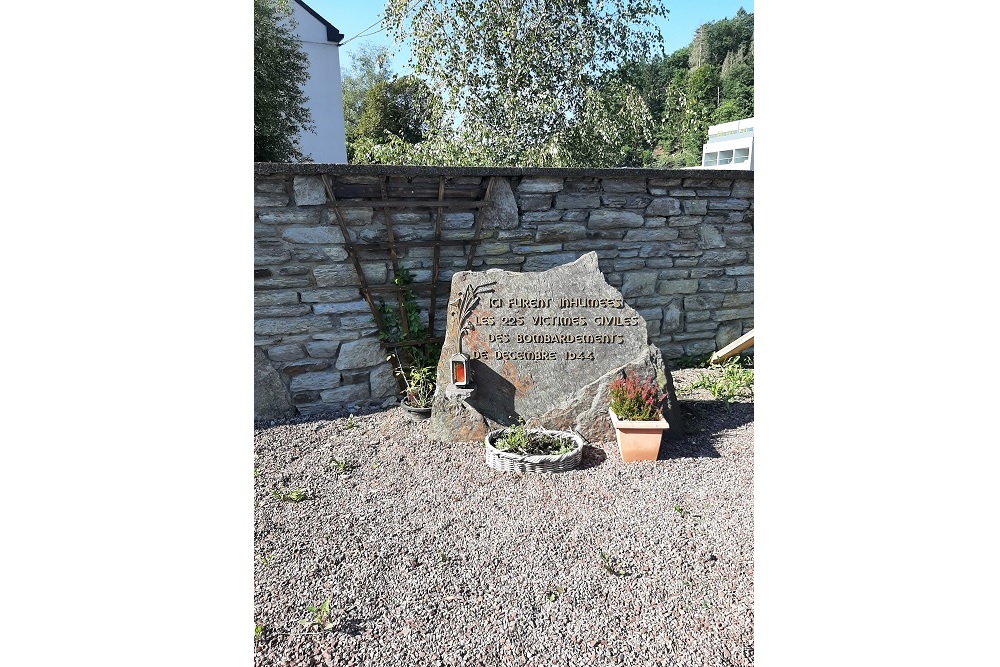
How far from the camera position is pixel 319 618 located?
220 cm

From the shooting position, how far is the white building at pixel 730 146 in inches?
496

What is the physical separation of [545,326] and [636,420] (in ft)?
2.75

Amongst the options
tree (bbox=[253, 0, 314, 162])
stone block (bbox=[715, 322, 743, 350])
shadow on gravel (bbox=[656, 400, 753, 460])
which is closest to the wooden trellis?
shadow on gravel (bbox=[656, 400, 753, 460])

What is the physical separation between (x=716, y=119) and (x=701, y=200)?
17115 mm

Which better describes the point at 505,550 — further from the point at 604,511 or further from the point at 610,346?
the point at 610,346

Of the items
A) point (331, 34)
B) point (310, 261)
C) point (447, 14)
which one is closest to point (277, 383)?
point (310, 261)

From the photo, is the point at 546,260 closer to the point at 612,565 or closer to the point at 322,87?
the point at 612,565

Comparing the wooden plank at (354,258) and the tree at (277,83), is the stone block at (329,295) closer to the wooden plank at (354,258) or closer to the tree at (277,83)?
the wooden plank at (354,258)

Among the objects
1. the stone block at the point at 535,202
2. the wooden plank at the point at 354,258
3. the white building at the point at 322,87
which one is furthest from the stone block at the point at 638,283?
the white building at the point at 322,87

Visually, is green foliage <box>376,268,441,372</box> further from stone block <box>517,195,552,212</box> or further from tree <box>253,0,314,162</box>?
tree <box>253,0,314,162</box>

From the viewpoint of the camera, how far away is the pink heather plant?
362 cm

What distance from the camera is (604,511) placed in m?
2.98

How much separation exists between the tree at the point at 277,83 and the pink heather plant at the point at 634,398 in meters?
9.73

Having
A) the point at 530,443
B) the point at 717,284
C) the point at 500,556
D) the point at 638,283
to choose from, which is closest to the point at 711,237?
the point at 717,284
